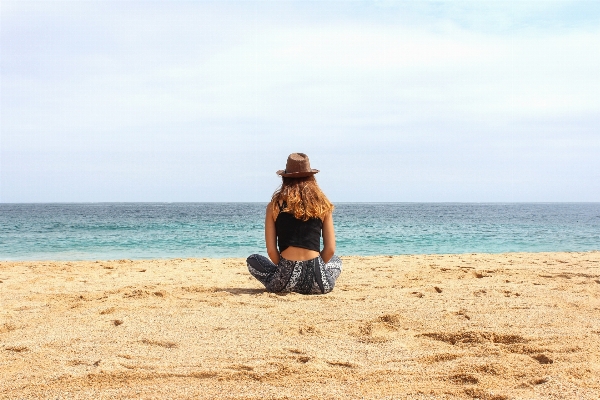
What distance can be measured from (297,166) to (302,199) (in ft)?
1.22

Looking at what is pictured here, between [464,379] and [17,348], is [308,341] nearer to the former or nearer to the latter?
[464,379]

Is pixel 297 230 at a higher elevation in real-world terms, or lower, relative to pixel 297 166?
lower

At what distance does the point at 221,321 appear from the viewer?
180 inches

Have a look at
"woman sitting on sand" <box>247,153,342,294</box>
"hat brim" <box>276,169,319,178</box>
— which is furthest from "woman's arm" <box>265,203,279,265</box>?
"hat brim" <box>276,169,319,178</box>

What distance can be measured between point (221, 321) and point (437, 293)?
272 cm

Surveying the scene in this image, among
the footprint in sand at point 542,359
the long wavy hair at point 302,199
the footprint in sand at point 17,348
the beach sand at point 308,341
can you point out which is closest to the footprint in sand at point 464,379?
the beach sand at point 308,341

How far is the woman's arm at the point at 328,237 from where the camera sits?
18.7ft

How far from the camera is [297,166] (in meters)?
5.53

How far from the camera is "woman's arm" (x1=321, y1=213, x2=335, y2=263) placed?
570 centimetres

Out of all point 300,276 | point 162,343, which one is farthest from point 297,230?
point 162,343

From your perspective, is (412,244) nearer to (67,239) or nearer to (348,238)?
(348,238)

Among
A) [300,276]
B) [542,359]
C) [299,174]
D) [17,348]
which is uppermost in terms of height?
[299,174]

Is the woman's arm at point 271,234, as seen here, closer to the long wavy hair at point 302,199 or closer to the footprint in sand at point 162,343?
the long wavy hair at point 302,199

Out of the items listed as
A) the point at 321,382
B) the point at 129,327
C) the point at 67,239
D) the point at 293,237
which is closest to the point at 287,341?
the point at 321,382
